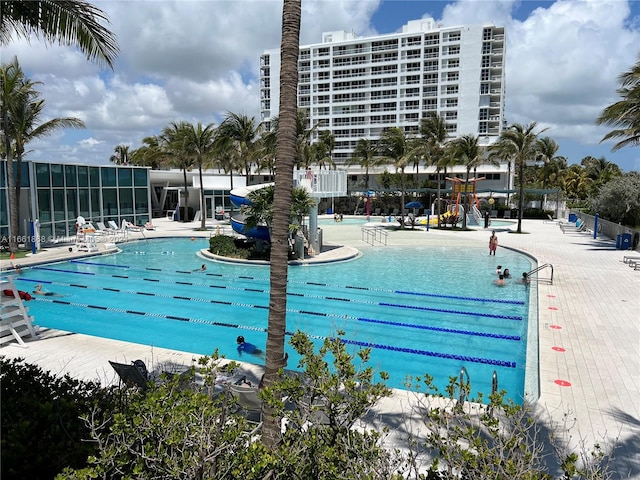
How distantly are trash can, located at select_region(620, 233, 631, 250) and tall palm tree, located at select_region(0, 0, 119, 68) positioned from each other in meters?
25.1

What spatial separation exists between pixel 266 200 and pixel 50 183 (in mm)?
13915

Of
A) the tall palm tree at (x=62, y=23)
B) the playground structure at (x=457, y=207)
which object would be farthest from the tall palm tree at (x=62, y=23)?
the playground structure at (x=457, y=207)

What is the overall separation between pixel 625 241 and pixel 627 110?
26.0 ft

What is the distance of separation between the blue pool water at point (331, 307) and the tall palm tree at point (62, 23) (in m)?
6.58

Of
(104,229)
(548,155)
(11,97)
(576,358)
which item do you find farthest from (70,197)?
(548,155)

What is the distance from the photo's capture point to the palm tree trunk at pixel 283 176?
187 inches

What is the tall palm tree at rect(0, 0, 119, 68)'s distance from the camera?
754 centimetres

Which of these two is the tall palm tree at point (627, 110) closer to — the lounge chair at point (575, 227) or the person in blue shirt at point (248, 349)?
the lounge chair at point (575, 227)

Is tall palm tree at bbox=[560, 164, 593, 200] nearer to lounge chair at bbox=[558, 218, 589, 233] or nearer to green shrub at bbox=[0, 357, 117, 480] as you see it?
lounge chair at bbox=[558, 218, 589, 233]

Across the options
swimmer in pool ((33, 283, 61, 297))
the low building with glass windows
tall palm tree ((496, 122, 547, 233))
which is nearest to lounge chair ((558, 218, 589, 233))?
tall palm tree ((496, 122, 547, 233))

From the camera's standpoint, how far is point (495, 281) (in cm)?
1698

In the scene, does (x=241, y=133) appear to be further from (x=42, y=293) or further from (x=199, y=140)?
(x=42, y=293)

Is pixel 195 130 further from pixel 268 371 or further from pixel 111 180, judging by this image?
pixel 268 371

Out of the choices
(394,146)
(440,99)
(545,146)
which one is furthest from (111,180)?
(440,99)
